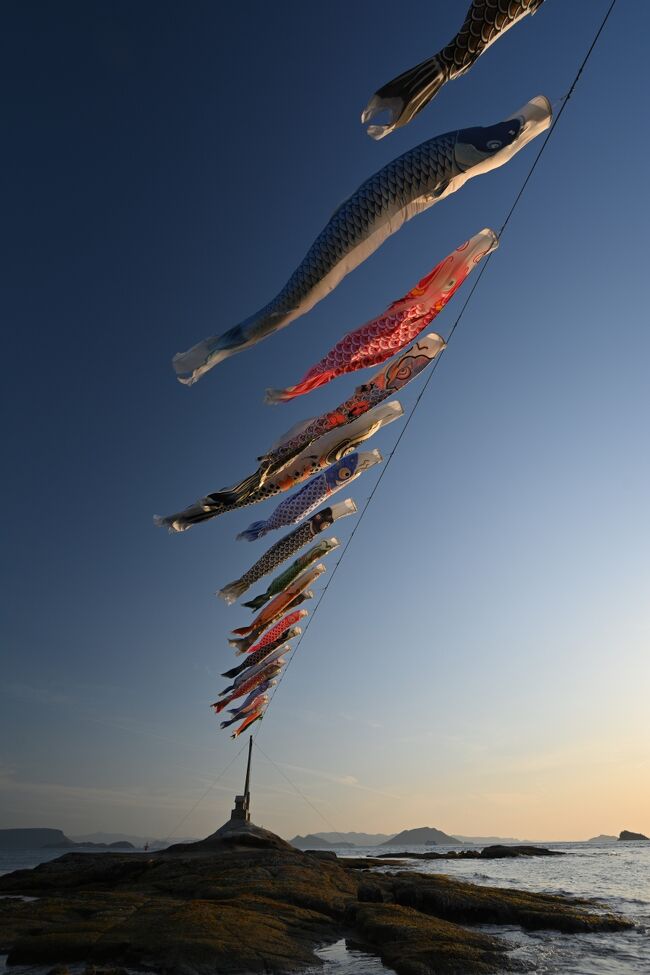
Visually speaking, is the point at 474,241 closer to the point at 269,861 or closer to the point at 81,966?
the point at 81,966

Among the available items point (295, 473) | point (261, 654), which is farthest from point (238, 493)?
point (261, 654)

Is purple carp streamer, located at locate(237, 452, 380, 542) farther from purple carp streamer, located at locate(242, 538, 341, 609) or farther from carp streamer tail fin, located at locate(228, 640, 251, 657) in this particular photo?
carp streamer tail fin, located at locate(228, 640, 251, 657)

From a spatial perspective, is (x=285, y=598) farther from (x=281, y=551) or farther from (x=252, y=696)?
(x=252, y=696)

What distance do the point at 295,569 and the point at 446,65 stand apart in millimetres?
11874

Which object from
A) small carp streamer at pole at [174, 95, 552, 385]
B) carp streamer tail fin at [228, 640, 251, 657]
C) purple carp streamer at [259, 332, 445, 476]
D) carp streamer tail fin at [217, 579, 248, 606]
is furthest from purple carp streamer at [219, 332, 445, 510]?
carp streamer tail fin at [228, 640, 251, 657]

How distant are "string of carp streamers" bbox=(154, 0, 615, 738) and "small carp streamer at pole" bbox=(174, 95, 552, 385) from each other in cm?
1

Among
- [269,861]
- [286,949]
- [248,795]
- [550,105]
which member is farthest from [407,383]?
[248,795]

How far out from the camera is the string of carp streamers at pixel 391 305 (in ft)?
18.0

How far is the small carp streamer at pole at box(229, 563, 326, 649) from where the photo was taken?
1586 cm

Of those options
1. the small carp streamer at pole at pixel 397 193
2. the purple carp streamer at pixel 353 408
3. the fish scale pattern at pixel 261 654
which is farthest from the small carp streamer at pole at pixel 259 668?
the small carp streamer at pole at pixel 397 193

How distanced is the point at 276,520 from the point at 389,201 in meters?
7.16

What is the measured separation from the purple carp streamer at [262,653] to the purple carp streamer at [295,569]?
12.6 feet

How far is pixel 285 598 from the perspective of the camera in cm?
1606

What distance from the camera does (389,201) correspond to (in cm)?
664
